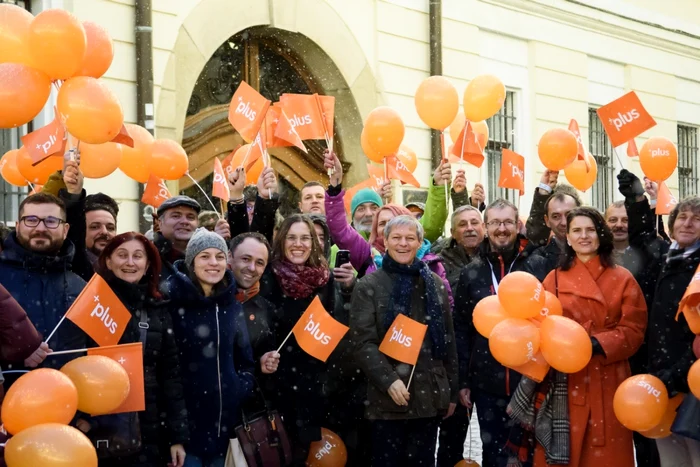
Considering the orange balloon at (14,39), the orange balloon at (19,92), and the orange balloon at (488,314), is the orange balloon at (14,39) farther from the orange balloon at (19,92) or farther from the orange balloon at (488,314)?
the orange balloon at (488,314)

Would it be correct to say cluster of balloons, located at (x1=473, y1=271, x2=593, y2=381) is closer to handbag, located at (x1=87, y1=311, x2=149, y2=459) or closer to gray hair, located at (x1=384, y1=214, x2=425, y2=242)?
gray hair, located at (x1=384, y1=214, x2=425, y2=242)

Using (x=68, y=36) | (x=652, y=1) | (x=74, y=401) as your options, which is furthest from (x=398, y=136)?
(x=652, y=1)

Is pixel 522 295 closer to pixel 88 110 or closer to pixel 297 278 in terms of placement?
pixel 297 278

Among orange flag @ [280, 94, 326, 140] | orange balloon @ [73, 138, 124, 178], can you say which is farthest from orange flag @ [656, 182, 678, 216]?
orange balloon @ [73, 138, 124, 178]

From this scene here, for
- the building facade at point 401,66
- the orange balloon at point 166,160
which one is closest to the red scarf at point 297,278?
the orange balloon at point 166,160

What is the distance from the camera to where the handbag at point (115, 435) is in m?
4.98

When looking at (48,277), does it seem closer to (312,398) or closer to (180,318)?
(180,318)

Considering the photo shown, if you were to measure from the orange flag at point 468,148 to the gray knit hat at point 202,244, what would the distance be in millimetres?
2836

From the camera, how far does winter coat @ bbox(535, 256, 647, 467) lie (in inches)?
231

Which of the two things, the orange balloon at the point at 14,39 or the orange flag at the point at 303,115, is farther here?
the orange flag at the point at 303,115

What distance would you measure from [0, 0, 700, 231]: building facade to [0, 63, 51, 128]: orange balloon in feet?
10.8

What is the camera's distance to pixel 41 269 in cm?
510

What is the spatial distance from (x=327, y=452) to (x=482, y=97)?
302cm

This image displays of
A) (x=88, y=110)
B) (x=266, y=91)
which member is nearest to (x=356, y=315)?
(x=88, y=110)
